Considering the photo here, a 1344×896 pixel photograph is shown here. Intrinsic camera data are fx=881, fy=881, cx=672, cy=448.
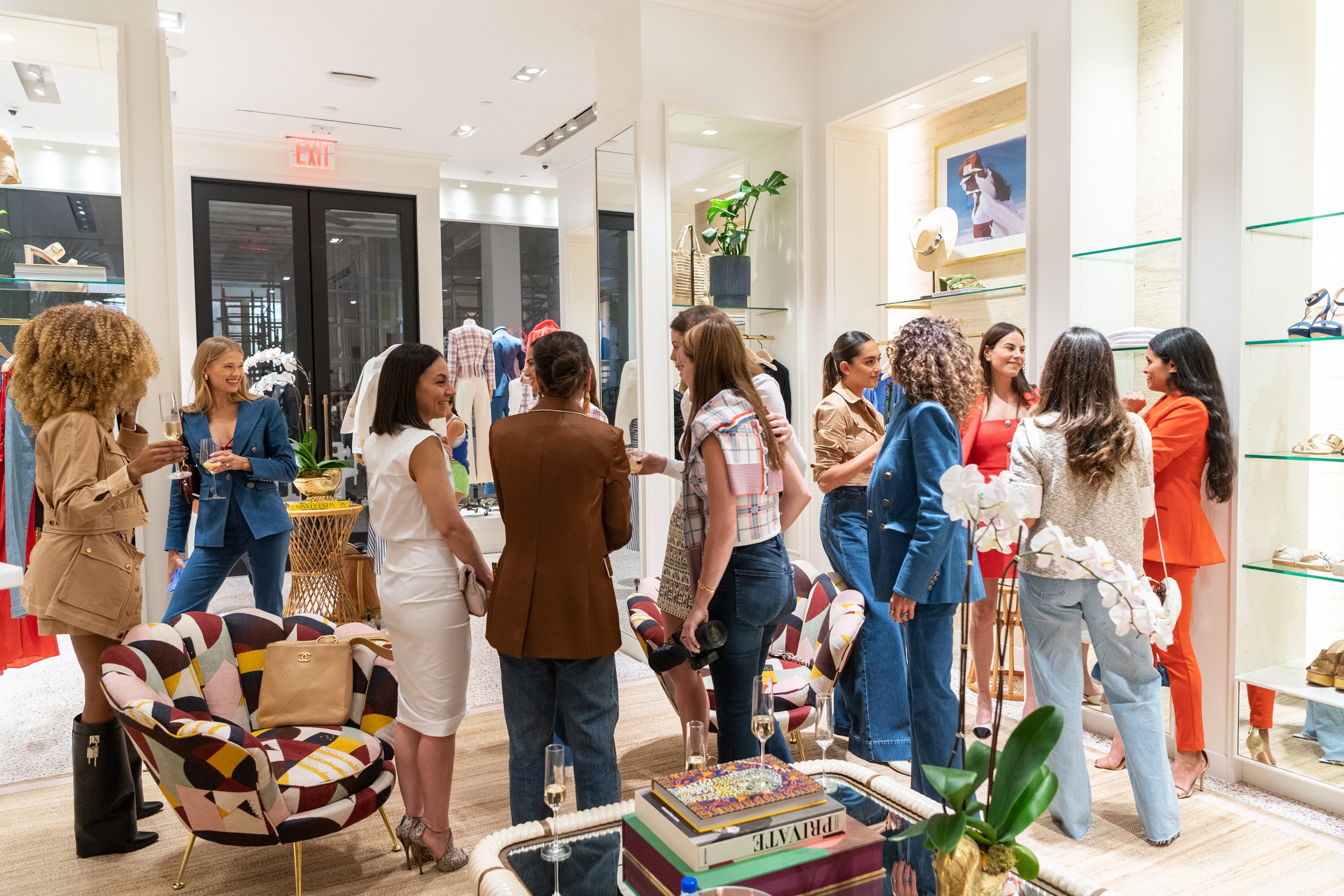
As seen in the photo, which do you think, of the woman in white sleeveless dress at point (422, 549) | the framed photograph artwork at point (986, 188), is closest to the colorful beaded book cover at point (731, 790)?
the woman in white sleeveless dress at point (422, 549)

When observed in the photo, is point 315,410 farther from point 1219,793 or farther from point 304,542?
point 1219,793

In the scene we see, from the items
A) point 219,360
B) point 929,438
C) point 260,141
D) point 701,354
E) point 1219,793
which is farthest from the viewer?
point 260,141

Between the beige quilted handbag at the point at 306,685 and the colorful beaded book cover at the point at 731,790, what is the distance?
58.1 inches

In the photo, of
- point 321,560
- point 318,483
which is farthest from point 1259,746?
point 318,483

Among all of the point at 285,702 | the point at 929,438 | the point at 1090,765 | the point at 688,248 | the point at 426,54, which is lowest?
the point at 1090,765

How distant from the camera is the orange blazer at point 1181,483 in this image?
3.09m

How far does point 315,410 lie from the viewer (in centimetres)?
775

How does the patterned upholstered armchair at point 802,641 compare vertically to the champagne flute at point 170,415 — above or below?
below

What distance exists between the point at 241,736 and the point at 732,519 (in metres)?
1.46

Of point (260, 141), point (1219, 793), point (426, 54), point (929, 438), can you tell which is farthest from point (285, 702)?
point (260, 141)

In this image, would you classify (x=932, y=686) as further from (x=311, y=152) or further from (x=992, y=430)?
(x=311, y=152)

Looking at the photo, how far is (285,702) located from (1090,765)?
2.94 meters

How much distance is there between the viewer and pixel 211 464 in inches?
138

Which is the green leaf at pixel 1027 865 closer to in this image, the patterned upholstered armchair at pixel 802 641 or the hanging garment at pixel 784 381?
the patterned upholstered armchair at pixel 802 641
